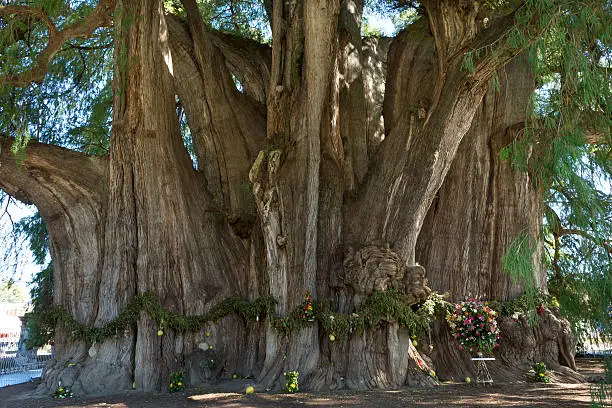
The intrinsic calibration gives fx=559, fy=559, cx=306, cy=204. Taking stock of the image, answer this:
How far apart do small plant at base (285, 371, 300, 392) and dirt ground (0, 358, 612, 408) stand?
16 cm

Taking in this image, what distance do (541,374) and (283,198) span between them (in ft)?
12.5

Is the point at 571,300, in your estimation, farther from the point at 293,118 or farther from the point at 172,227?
the point at 172,227

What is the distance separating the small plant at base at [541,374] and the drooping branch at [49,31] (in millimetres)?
6906

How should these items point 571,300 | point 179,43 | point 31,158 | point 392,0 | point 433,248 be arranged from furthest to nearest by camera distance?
point 392,0 < point 179,43 < point 433,248 < point 31,158 < point 571,300

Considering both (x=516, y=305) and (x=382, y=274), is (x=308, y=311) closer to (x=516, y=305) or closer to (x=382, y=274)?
(x=382, y=274)

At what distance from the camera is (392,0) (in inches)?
400

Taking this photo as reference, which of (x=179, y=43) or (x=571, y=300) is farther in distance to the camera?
(x=179, y=43)

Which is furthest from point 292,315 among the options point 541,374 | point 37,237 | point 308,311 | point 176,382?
point 37,237

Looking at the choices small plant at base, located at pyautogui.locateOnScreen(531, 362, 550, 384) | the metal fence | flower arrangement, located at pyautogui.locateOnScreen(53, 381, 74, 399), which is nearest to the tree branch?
flower arrangement, located at pyautogui.locateOnScreen(53, 381, 74, 399)

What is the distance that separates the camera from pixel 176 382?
259 inches

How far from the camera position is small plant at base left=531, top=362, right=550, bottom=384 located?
6770 mm

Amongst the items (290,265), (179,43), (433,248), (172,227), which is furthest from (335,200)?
(179,43)

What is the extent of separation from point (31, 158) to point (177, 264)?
2.36 m

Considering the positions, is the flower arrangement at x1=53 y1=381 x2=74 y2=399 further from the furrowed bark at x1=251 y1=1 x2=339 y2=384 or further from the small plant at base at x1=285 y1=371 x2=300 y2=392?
the small plant at base at x1=285 y1=371 x2=300 y2=392
